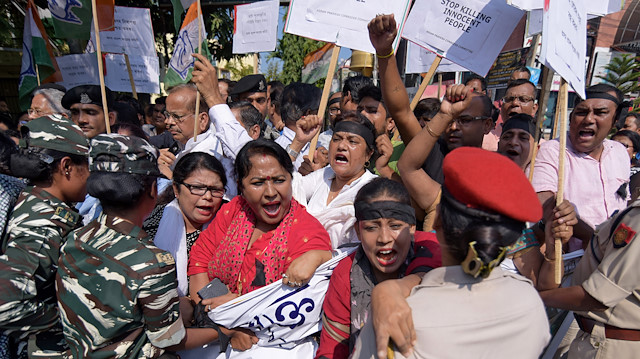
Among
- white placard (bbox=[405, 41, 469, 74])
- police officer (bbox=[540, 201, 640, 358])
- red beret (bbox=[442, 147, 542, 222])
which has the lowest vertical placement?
police officer (bbox=[540, 201, 640, 358])

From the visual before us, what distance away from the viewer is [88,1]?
5652mm

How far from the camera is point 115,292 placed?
1.59 meters

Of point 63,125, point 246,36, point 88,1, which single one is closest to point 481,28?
point 63,125

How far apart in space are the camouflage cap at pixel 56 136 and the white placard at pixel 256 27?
422 cm

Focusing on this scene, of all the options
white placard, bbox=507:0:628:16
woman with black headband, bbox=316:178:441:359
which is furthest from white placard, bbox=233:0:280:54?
woman with black headband, bbox=316:178:441:359

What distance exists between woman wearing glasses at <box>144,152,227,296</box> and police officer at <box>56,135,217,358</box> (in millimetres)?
Answer: 693

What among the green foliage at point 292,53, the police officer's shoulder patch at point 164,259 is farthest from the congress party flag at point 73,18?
the green foliage at point 292,53

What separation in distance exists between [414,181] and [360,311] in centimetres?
87

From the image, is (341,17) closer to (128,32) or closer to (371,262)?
(371,262)

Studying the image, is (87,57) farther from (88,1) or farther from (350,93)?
(350,93)

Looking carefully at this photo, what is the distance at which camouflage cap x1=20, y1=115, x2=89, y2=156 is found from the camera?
189 cm

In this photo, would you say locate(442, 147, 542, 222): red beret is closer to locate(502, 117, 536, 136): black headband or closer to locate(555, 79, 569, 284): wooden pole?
locate(555, 79, 569, 284): wooden pole

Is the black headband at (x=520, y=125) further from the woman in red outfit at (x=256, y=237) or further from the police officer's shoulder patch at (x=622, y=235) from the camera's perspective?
the woman in red outfit at (x=256, y=237)

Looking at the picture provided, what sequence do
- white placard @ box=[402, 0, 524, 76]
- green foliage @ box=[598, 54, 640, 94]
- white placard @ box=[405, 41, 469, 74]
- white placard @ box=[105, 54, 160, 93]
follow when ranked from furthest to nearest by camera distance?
green foliage @ box=[598, 54, 640, 94] → white placard @ box=[105, 54, 160, 93] → white placard @ box=[405, 41, 469, 74] → white placard @ box=[402, 0, 524, 76]
